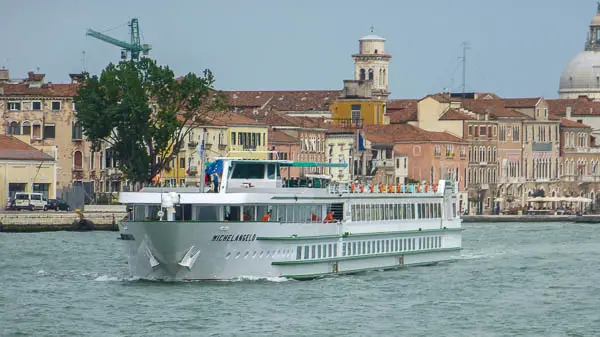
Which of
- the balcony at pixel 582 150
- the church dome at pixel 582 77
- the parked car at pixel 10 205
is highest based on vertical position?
the church dome at pixel 582 77

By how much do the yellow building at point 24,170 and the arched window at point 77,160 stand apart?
14.1 feet

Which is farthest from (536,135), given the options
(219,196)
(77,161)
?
(219,196)

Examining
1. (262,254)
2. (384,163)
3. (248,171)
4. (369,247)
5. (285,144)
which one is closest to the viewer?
(262,254)

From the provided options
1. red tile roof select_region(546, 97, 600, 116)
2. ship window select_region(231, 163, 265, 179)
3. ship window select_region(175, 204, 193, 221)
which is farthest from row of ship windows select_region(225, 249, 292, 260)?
red tile roof select_region(546, 97, 600, 116)

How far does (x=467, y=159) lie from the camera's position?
122m

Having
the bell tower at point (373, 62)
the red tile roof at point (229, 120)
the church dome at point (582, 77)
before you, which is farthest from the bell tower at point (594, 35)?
the red tile roof at point (229, 120)

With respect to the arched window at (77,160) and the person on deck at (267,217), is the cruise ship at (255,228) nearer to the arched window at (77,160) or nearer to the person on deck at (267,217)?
the person on deck at (267,217)

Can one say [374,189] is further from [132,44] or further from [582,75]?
[582,75]

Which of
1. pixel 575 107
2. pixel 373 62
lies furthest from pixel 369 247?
pixel 373 62

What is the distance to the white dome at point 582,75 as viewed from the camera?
584 feet

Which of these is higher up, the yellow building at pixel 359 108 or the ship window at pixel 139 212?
the yellow building at pixel 359 108

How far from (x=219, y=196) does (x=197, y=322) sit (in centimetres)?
641

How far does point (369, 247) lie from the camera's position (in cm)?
5353

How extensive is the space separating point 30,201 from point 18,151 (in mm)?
4869
